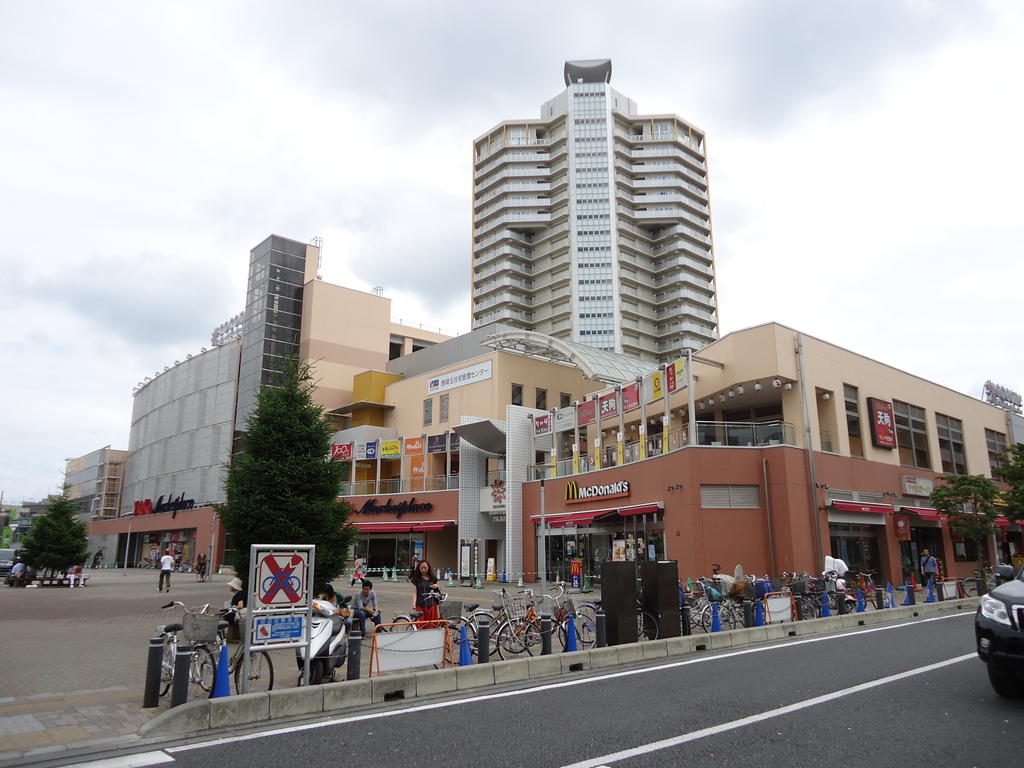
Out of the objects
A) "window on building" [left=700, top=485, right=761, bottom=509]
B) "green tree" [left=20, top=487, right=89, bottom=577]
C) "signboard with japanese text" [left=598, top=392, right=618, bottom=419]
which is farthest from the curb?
"green tree" [left=20, top=487, right=89, bottom=577]

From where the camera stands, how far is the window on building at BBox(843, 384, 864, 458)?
3003 cm

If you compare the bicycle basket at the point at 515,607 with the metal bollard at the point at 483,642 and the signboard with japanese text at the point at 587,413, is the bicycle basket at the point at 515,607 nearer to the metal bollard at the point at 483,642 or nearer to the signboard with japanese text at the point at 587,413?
the metal bollard at the point at 483,642

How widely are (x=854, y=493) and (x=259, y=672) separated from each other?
2621 cm

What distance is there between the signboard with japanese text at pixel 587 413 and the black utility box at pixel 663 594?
20957mm

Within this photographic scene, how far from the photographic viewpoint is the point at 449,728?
23.0ft

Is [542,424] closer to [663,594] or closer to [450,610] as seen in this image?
[663,594]

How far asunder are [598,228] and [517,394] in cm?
5515

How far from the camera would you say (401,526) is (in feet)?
140

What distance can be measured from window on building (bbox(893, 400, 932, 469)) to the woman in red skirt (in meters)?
27.8

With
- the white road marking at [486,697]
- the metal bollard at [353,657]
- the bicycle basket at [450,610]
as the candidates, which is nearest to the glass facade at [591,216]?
the white road marking at [486,697]

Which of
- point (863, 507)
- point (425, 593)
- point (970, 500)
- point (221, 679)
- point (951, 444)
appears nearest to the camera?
point (221, 679)

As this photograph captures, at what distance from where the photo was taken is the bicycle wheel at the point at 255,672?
893 cm

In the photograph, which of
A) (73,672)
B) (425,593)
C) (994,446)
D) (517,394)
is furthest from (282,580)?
(994,446)

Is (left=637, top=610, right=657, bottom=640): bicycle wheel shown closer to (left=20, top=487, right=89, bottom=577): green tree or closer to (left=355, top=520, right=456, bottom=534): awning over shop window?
(left=355, top=520, right=456, bottom=534): awning over shop window
